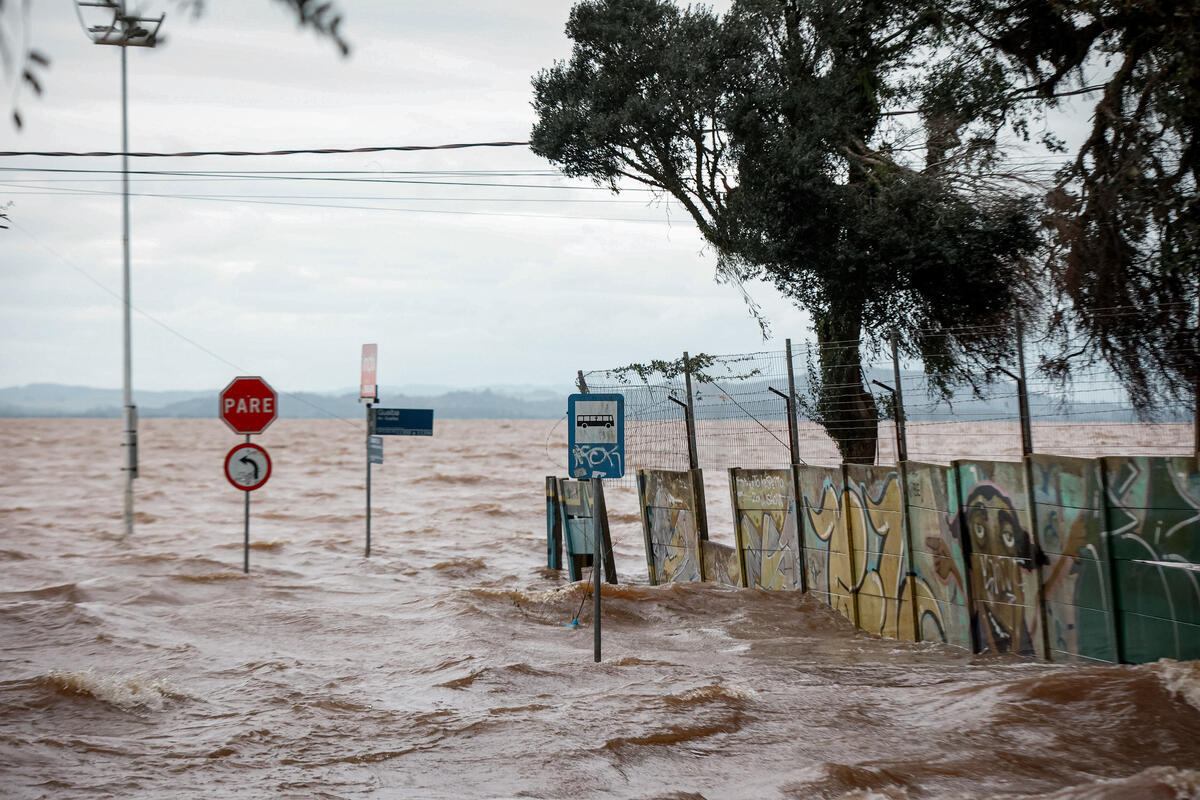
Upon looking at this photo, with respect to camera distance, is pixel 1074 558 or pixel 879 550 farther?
pixel 879 550

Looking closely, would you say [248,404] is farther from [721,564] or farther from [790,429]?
[790,429]

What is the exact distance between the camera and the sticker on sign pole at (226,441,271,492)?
17.0 m

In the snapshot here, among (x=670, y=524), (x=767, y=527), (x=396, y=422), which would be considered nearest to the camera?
(x=767, y=527)

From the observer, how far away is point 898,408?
1127 centimetres

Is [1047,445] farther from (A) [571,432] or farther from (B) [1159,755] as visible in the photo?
(A) [571,432]

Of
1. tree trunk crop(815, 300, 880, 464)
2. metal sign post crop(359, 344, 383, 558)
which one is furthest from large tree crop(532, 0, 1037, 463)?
metal sign post crop(359, 344, 383, 558)

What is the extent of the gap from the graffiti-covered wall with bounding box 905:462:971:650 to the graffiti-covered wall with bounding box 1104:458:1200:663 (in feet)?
6.37

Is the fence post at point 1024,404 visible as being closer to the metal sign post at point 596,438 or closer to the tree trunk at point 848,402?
the tree trunk at point 848,402

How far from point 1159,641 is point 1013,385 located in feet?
8.87

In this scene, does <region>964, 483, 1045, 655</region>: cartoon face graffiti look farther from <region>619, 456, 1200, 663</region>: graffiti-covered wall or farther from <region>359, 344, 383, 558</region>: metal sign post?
<region>359, 344, 383, 558</region>: metal sign post

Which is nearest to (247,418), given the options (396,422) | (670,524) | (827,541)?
(396,422)

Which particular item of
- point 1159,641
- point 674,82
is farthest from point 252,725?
point 674,82

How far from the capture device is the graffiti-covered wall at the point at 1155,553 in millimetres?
8023

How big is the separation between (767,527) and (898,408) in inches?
126
